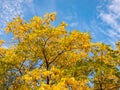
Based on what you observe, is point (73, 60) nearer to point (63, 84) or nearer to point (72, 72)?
point (72, 72)

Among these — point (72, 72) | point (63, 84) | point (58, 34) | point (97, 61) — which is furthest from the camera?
point (58, 34)

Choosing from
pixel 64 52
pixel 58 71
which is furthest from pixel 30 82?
pixel 64 52

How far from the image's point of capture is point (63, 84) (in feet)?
44.4

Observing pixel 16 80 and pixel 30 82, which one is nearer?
pixel 30 82

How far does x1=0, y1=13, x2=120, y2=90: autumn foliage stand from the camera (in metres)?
16.1

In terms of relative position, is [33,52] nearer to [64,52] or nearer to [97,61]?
[64,52]

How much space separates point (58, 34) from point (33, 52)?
1.90 metres

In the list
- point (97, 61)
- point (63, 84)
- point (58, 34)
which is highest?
point (58, 34)

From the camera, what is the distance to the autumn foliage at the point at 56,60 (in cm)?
1608

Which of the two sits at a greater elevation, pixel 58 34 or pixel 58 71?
pixel 58 34

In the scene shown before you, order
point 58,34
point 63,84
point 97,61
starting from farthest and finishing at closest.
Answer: point 58,34 < point 97,61 < point 63,84

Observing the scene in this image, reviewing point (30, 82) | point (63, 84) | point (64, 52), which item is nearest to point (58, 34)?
point (64, 52)

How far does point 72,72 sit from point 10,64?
162 inches

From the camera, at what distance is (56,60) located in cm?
1836
